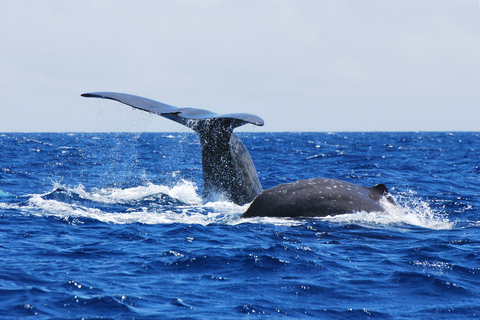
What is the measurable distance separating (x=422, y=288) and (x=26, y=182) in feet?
42.4

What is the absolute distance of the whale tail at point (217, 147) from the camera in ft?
29.1

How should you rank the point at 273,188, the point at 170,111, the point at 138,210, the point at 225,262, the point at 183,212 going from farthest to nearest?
the point at 138,210 → the point at 183,212 → the point at 273,188 → the point at 170,111 → the point at 225,262

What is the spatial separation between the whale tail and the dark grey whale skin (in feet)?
3.10

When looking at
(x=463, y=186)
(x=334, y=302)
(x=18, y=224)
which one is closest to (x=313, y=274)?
(x=334, y=302)

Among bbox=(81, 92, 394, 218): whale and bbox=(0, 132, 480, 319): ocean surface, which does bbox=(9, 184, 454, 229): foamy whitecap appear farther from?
bbox=(81, 92, 394, 218): whale

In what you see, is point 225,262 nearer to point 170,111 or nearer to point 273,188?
point 273,188

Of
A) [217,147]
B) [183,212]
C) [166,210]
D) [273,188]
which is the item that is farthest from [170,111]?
[166,210]

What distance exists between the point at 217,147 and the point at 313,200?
1.90m

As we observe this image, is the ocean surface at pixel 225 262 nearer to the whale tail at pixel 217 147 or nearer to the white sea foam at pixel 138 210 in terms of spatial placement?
the white sea foam at pixel 138 210

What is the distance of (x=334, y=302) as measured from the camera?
566 cm

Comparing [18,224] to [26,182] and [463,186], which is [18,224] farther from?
[463,186]

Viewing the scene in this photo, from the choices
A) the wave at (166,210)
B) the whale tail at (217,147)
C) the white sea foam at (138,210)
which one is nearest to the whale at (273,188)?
the whale tail at (217,147)

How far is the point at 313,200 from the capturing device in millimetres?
8961

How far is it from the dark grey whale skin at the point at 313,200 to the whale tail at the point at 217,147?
945 mm
